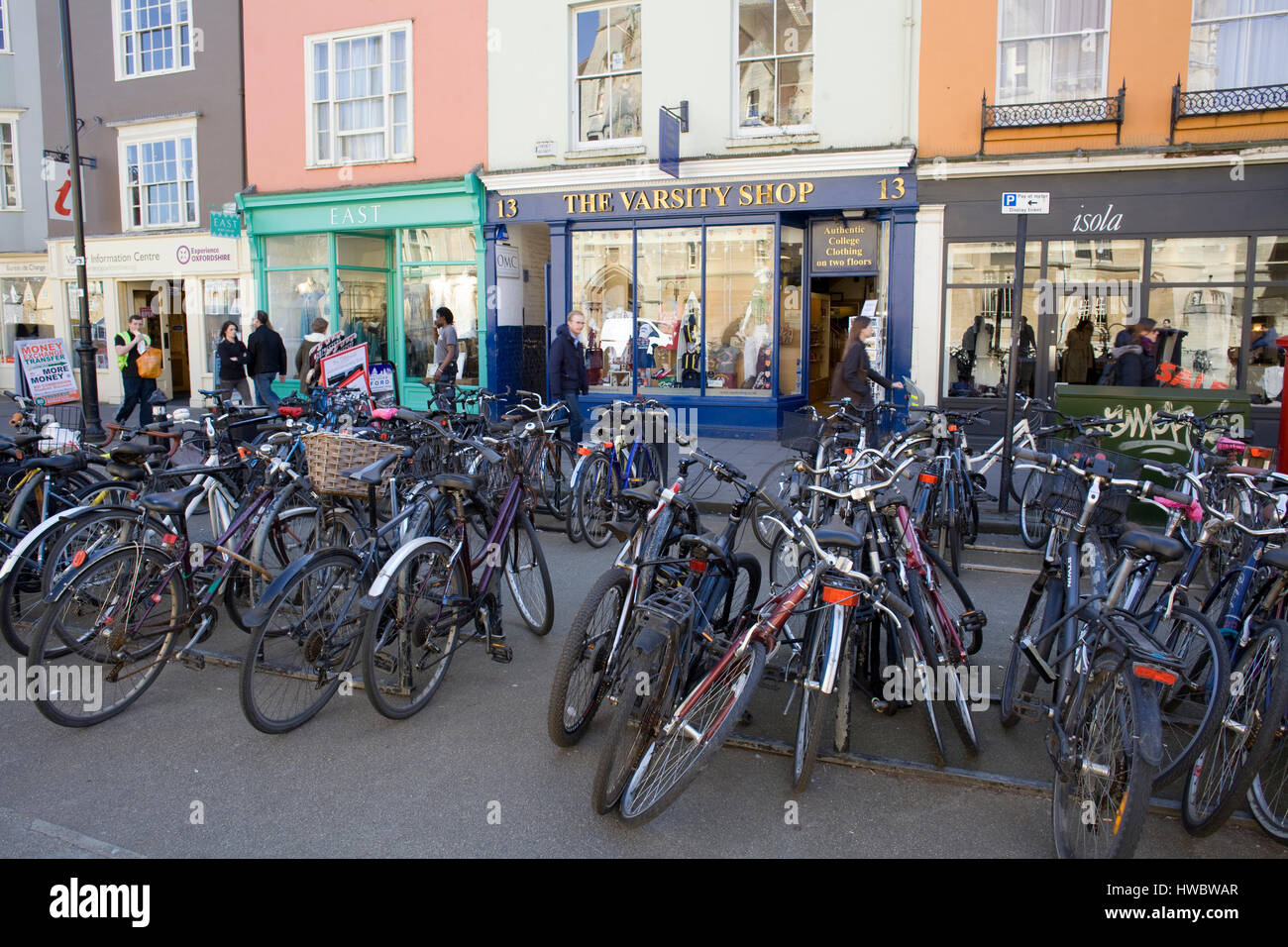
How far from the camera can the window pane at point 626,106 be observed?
14219 mm

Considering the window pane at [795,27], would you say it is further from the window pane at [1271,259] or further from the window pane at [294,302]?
the window pane at [294,302]

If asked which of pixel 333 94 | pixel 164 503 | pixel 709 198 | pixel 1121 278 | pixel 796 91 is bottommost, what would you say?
pixel 164 503

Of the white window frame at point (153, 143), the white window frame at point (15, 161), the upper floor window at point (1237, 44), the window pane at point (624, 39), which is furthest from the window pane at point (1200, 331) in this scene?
the white window frame at point (15, 161)

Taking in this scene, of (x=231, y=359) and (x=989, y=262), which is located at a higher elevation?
(x=989, y=262)

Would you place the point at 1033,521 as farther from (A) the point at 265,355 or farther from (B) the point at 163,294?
(B) the point at 163,294

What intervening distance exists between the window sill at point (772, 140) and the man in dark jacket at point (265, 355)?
23.8ft

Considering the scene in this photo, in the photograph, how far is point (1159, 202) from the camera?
11625mm

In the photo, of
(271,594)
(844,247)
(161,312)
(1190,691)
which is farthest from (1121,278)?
(161,312)

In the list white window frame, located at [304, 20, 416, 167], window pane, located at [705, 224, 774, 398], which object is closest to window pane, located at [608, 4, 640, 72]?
window pane, located at [705, 224, 774, 398]

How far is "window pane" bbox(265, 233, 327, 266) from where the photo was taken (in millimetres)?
16844

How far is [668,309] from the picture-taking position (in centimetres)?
1440

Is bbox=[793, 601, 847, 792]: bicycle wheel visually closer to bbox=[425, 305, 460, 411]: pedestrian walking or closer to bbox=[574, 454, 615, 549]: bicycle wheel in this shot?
bbox=[574, 454, 615, 549]: bicycle wheel

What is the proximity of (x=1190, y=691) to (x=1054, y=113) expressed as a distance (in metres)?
9.93
